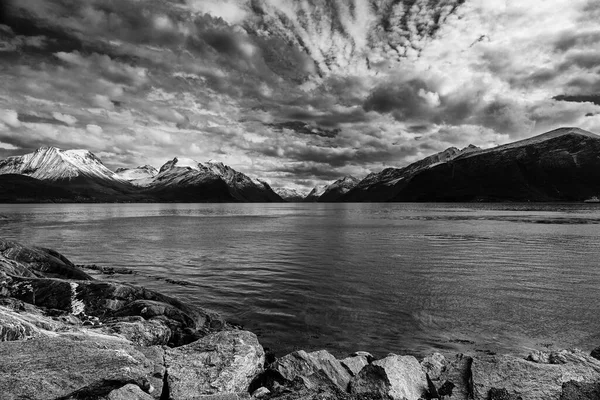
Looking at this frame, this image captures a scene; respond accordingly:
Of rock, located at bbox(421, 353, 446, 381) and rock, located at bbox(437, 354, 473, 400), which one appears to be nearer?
rock, located at bbox(437, 354, 473, 400)

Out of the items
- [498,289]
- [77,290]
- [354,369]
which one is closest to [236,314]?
→ [77,290]

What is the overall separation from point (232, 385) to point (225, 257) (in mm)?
34938

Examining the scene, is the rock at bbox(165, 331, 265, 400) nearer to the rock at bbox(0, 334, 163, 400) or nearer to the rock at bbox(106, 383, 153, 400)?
the rock at bbox(0, 334, 163, 400)

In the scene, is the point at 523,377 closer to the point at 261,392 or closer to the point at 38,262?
the point at 261,392

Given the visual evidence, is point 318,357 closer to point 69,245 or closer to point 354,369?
point 354,369

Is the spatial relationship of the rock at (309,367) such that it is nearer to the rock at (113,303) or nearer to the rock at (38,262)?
the rock at (113,303)

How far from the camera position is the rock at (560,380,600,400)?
817 cm

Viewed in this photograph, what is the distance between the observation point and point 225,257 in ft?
143

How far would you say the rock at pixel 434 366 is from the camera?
10.8 m

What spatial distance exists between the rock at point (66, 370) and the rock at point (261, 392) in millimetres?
2368

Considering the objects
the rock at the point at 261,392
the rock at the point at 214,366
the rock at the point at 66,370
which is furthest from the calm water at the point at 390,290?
the rock at the point at 66,370

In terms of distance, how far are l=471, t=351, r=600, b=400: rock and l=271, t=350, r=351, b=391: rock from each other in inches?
141

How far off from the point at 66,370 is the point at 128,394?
2.09 m

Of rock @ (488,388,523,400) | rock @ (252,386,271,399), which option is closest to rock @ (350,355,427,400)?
rock @ (488,388,523,400)
